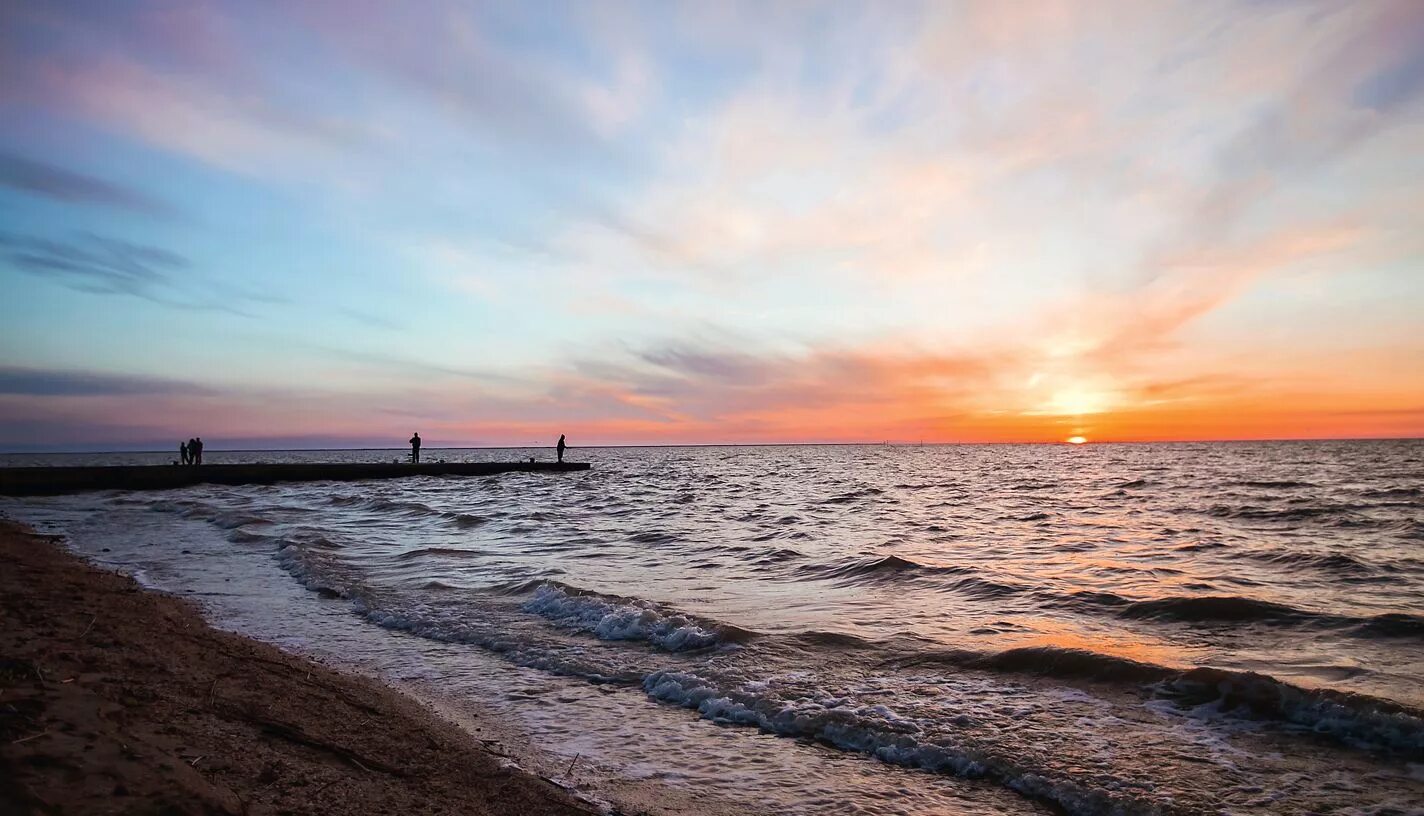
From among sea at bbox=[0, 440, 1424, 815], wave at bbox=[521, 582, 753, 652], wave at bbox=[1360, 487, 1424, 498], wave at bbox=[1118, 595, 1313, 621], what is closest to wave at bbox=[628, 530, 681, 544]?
sea at bbox=[0, 440, 1424, 815]

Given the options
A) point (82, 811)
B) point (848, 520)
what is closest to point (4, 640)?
point (82, 811)

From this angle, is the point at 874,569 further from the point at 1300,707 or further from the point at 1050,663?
the point at 1300,707

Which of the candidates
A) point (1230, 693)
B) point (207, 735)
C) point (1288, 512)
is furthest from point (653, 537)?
point (1288, 512)

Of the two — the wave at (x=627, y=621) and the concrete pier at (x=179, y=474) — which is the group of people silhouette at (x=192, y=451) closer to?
the concrete pier at (x=179, y=474)

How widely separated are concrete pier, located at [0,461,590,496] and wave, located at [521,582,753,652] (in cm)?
3758

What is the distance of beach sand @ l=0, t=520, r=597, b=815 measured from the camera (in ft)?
12.8

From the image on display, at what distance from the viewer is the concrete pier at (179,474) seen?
36031 mm

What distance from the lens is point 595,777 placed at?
566cm

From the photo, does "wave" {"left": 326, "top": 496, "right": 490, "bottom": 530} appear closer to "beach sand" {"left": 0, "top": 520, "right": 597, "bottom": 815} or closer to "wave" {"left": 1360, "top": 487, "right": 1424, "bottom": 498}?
"beach sand" {"left": 0, "top": 520, "right": 597, "bottom": 815}

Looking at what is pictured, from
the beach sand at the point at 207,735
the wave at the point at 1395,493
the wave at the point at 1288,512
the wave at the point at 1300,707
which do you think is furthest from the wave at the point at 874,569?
the wave at the point at 1395,493

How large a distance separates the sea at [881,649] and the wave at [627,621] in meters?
0.06

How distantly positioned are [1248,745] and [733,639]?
5.63m

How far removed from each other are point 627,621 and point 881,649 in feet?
12.2

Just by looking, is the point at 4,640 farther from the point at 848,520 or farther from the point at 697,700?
the point at 848,520
